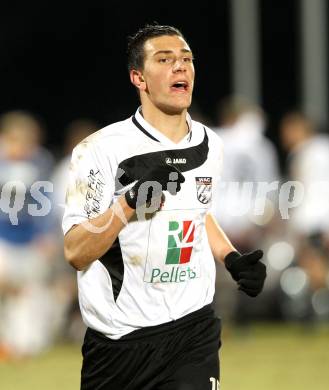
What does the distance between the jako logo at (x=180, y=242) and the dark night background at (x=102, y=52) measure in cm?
2051

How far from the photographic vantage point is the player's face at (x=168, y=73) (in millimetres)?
4648

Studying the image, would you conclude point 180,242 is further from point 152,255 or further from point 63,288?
point 63,288

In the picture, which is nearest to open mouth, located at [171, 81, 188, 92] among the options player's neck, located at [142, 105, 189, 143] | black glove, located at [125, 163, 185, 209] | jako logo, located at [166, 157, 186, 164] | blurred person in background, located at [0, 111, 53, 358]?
player's neck, located at [142, 105, 189, 143]

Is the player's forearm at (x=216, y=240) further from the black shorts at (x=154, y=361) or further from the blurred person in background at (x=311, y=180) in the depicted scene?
the blurred person in background at (x=311, y=180)

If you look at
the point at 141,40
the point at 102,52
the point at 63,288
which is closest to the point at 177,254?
the point at 141,40

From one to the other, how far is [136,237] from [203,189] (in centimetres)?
38

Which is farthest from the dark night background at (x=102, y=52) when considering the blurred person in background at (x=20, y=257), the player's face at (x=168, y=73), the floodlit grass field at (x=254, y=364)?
the player's face at (x=168, y=73)

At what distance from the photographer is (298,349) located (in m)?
9.88

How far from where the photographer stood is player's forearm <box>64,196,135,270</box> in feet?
14.3

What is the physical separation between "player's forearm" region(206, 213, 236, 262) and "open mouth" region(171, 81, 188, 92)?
2.08ft

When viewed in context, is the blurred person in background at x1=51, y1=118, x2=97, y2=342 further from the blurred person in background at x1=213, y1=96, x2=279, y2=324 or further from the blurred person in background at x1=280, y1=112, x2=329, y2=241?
the blurred person in background at x1=280, y1=112, x2=329, y2=241

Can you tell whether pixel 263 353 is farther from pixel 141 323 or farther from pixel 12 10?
pixel 12 10

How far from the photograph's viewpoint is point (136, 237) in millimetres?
4574

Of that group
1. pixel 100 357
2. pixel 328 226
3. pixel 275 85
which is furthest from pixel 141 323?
pixel 275 85
